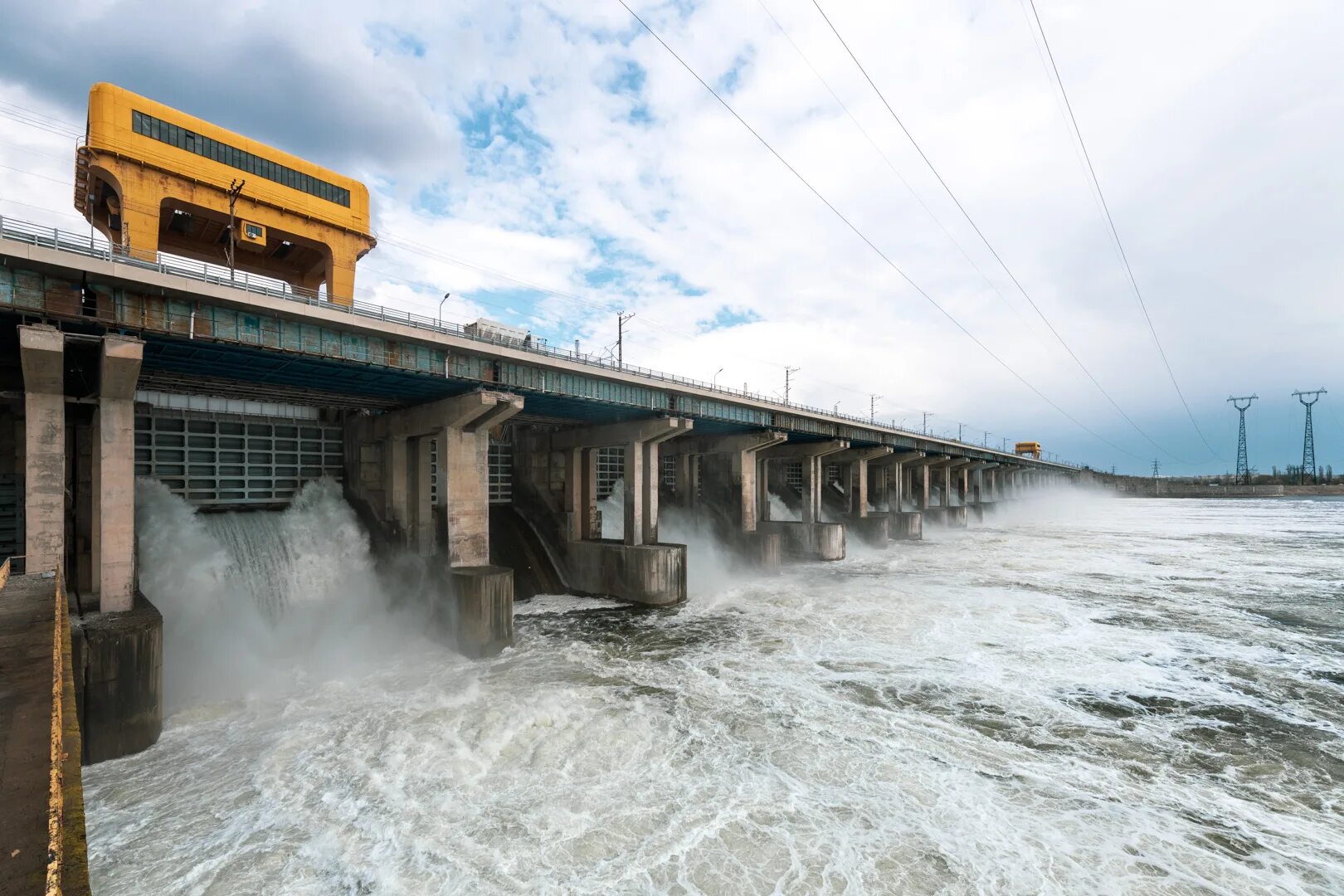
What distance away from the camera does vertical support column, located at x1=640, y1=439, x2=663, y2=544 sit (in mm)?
31922

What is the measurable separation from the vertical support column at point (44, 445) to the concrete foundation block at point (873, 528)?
50.9 m

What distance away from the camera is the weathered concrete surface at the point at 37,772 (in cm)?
287

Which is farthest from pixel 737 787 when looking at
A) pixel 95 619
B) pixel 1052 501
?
pixel 1052 501

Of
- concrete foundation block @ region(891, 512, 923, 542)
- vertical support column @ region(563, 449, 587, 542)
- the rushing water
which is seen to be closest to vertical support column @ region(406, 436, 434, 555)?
the rushing water

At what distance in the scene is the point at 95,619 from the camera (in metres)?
13.9

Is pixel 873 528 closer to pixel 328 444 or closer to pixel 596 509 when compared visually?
pixel 596 509

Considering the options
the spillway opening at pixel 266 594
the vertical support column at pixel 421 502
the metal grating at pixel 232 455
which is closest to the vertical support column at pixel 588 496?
the vertical support column at pixel 421 502

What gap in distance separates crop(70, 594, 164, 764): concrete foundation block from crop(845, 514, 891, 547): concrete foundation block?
4924cm

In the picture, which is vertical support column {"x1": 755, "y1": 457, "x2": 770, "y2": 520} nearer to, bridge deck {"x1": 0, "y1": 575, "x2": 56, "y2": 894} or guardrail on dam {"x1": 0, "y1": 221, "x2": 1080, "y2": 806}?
guardrail on dam {"x1": 0, "y1": 221, "x2": 1080, "y2": 806}

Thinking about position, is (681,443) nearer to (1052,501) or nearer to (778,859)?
(778,859)

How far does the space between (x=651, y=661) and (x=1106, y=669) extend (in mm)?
13697

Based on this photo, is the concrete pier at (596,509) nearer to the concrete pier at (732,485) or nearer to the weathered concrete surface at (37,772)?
the concrete pier at (732,485)

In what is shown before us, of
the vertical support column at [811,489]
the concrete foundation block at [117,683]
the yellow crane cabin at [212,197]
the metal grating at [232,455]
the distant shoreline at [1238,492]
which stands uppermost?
the yellow crane cabin at [212,197]

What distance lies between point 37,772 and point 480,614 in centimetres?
1740
